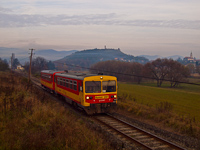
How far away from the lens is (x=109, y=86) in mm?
14539

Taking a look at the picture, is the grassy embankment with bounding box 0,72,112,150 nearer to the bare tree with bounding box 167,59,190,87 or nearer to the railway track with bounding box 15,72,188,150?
the railway track with bounding box 15,72,188,150

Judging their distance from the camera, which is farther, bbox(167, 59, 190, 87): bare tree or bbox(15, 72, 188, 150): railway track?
bbox(167, 59, 190, 87): bare tree

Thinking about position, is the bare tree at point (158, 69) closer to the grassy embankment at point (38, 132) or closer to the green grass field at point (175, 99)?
Result: the green grass field at point (175, 99)

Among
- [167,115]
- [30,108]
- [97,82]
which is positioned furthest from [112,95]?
[30,108]

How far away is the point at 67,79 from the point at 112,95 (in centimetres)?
473

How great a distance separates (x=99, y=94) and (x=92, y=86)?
743 millimetres

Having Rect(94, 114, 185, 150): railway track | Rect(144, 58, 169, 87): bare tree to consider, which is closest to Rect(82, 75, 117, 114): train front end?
Rect(94, 114, 185, 150): railway track

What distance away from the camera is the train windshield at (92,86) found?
13.8 meters

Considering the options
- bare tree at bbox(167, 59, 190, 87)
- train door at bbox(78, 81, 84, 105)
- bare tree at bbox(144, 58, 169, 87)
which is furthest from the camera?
bare tree at bbox(144, 58, 169, 87)

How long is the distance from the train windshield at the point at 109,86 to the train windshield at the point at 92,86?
386 mm

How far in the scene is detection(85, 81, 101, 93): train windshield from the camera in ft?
45.2

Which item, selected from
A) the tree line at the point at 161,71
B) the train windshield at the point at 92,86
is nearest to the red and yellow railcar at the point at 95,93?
the train windshield at the point at 92,86

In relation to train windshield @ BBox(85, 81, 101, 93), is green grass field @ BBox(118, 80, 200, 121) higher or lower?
lower

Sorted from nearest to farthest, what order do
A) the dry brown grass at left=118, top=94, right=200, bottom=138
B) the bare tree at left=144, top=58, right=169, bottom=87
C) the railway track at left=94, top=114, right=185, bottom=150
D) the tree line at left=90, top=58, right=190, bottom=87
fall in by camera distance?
the railway track at left=94, top=114, right=185, bottom=150 < the dry brown grass at left=118, top=94, right=200, bottom=138 < the tree line at left=90, top=58, right=190, bottom=87 < the bare tree at left=144, top=58, right=169, bottom=87
